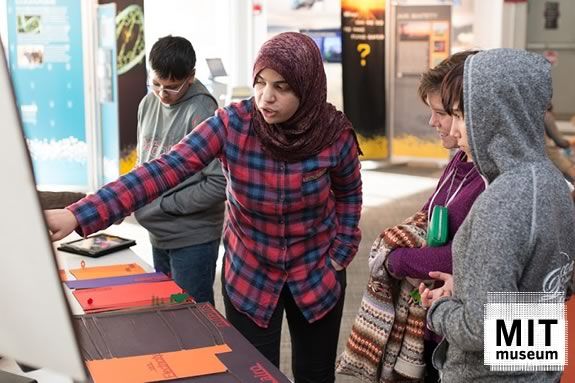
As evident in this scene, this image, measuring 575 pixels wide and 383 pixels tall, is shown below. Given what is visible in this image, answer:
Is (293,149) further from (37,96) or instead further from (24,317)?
(37,96)

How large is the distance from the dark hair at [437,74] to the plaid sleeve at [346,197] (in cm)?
26

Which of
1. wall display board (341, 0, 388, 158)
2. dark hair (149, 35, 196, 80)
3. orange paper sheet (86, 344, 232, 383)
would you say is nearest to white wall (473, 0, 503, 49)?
wall display board (341, 0, 388, 158)

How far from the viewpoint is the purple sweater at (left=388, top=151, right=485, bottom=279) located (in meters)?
1.73

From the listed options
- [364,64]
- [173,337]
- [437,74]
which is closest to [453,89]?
[437,74]

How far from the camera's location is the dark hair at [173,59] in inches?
96.7

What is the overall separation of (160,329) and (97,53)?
5271mm

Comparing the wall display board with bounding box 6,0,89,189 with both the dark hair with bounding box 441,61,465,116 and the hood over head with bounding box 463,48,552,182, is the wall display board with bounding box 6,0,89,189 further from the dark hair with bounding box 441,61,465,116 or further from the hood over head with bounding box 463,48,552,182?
the hood over head with bounding box 463,48,552,182

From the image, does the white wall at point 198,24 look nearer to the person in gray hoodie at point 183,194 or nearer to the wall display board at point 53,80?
the wall display board at point 53,80

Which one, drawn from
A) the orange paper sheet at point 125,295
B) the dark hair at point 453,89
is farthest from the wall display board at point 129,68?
the dark hair at point 453,89

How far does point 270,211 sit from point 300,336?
15.6 inches

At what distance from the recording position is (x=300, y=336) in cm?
209

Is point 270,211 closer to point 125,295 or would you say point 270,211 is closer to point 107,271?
point 125,295

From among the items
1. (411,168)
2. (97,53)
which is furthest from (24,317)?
(411,168)

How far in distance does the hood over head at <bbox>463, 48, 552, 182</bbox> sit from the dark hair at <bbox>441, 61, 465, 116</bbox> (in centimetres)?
11
